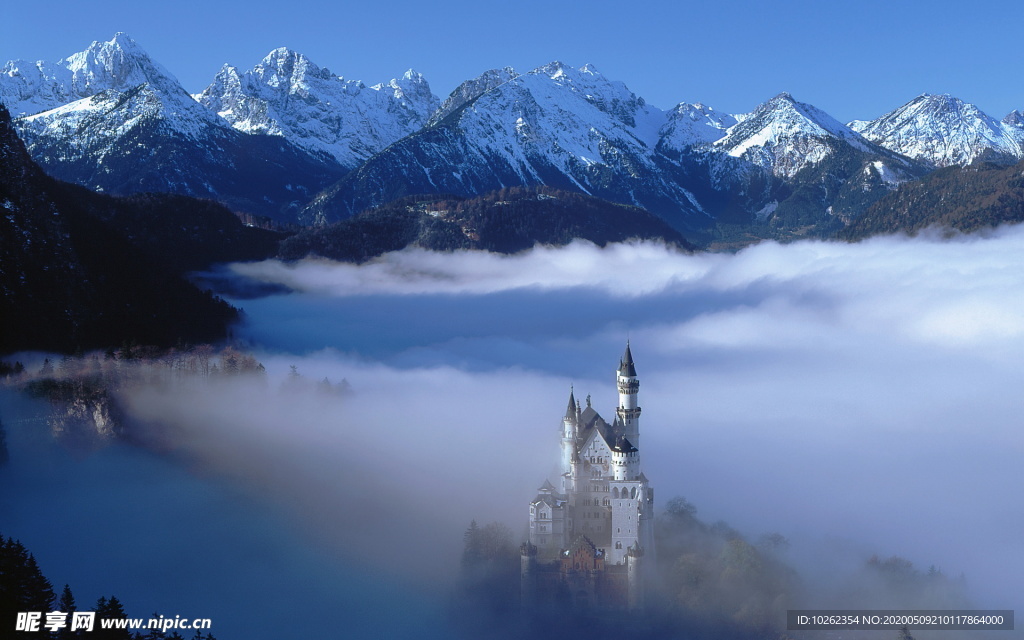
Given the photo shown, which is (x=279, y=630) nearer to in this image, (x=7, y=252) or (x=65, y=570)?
(x=65, y=570)

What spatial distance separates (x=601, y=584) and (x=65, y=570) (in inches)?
2683

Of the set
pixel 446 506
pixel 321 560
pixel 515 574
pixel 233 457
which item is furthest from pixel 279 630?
pixel 233 457

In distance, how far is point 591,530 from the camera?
124812 millimetres

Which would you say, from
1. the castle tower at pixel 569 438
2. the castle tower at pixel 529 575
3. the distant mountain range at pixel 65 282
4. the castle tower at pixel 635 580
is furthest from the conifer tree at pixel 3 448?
the castle tower at pixel 635 580

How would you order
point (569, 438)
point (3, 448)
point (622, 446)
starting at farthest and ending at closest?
1. point (3, 448)
2. point (569, 438)
3. point (622, 446)

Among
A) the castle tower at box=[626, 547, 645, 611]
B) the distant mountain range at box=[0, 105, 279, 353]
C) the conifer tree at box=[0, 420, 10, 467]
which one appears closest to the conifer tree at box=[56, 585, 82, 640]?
the conifer tree at box=[0, 420, 10, 467]

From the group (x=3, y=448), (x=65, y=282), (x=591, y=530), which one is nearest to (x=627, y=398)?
(x=591, y=530)

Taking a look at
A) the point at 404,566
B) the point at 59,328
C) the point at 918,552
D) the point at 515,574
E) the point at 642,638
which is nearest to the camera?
the point at 642,638

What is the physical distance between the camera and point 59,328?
500 ft

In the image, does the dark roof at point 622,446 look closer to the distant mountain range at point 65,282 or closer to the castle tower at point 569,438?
the castle tower at point 569,438

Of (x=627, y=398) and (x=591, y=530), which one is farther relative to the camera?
(x=627, y=398)

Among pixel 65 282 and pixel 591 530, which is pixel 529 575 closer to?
pixel 591 530

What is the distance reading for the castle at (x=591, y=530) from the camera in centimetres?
12081

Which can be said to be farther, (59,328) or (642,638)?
(59,328)
